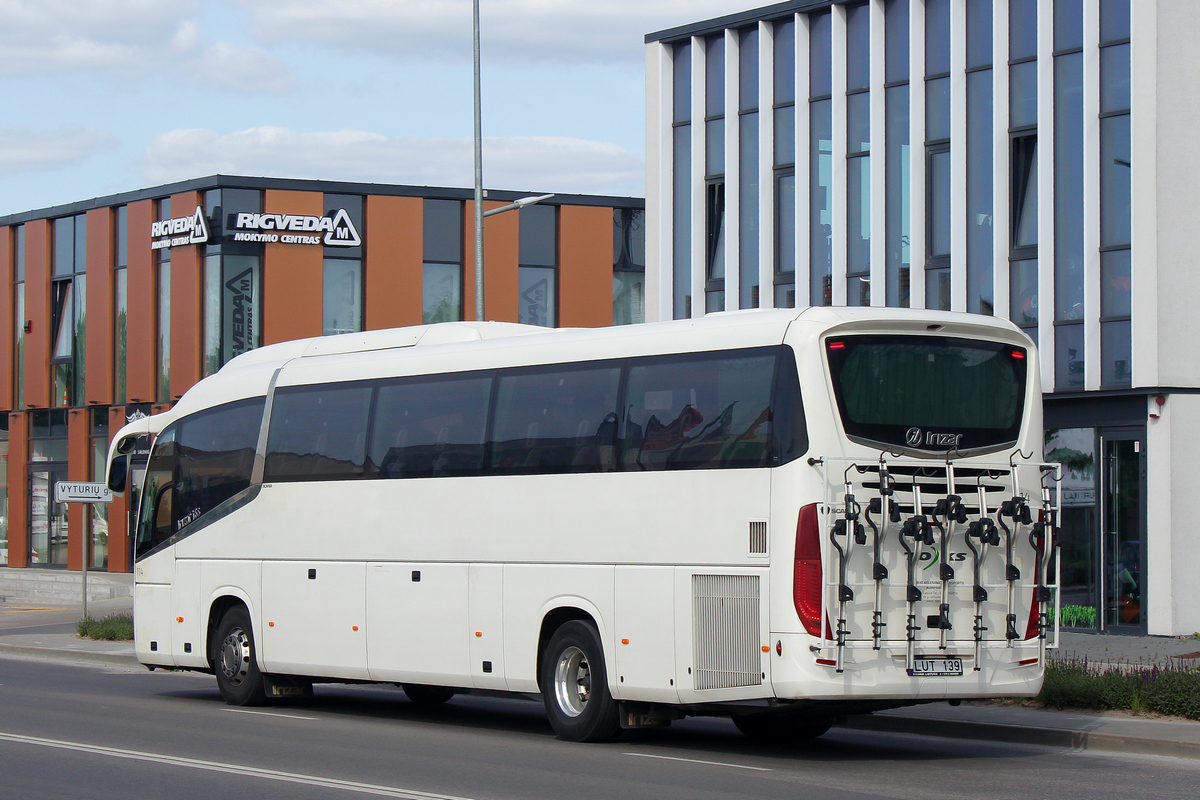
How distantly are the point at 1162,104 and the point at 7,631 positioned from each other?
2155 cm

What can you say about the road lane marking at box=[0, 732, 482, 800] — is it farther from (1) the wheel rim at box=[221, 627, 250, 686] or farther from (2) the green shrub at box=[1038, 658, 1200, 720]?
(2) the green shrub at box=[1038, 658, 1200, 720]

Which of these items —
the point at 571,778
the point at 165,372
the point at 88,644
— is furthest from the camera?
the point at 165,372

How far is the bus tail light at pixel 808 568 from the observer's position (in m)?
12.3

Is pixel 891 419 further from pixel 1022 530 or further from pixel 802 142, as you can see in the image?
pixel 802 142

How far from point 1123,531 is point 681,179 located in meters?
10.4

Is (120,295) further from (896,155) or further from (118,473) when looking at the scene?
(118,473)

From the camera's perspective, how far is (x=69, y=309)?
149ft

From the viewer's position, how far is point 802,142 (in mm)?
28125

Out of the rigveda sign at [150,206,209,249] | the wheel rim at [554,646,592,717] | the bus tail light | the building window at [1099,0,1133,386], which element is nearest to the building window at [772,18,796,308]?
the building window at [1099,0,1133,386]

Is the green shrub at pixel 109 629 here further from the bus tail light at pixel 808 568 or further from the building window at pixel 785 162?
the bus tail light at pixel 808 568

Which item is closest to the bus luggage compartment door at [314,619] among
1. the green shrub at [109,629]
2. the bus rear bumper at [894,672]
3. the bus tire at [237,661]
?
the bus tire at [237,661]

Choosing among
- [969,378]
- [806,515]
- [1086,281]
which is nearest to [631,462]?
[806,515]

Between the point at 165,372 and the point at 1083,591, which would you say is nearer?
the point at 1083,591

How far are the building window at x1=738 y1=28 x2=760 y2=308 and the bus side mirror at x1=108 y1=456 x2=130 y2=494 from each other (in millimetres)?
12700
